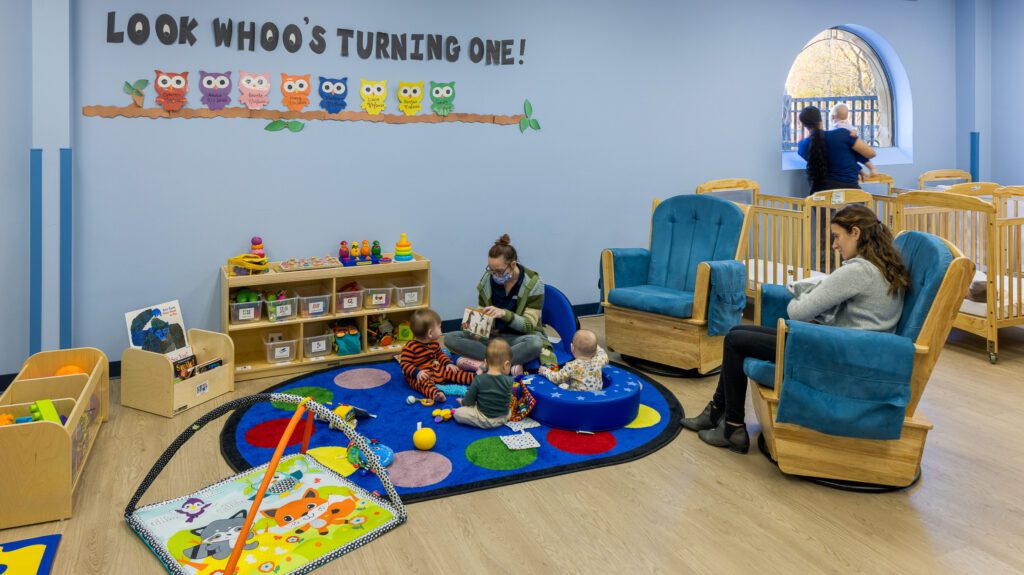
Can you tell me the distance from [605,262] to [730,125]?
7.30 ft

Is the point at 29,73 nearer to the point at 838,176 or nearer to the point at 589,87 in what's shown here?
the point at 589,87

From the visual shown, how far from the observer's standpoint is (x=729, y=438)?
3529mm

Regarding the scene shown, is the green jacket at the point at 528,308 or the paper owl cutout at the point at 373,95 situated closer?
the green jacket at the point at 528,308

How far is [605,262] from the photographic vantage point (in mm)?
5062

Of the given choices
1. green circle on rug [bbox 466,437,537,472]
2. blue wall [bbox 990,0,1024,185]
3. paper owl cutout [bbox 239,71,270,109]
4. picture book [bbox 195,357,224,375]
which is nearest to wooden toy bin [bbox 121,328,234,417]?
picture book [bbox 195,357,224,375]

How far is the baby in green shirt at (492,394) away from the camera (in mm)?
3701

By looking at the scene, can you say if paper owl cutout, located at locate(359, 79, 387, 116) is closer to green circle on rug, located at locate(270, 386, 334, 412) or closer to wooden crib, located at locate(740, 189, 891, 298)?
green circle on rug, located at locate(270, 386, 334, 412)

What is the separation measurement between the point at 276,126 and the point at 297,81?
311 mm

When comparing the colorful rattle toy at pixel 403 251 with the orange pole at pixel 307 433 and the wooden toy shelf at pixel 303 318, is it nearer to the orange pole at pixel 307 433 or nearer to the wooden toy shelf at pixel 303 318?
the wooden toy shelf at pixel 303 318

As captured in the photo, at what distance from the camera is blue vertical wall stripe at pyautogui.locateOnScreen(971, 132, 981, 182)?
24.6ft

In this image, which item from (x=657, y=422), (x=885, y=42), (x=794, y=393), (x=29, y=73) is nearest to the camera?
(x=794, y=393)

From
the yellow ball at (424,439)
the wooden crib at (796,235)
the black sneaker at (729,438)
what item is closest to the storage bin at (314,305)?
the yellow ball at (424,439)

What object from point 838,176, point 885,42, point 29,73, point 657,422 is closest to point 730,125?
point 838,176

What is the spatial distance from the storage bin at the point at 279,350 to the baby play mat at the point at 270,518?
1.58m
